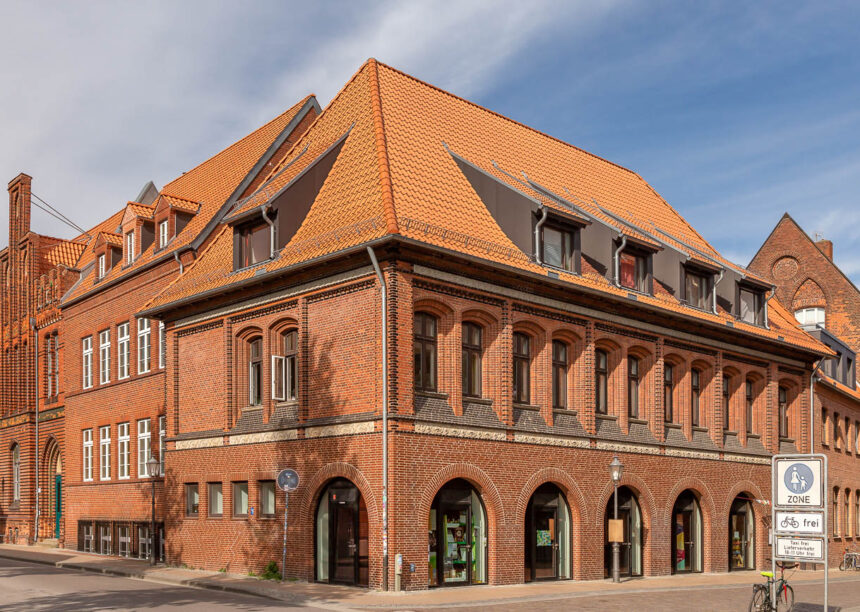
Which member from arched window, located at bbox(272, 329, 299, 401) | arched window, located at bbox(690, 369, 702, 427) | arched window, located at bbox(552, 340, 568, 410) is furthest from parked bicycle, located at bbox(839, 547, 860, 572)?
arched window, located at bbox(272, 329, 299, 401)

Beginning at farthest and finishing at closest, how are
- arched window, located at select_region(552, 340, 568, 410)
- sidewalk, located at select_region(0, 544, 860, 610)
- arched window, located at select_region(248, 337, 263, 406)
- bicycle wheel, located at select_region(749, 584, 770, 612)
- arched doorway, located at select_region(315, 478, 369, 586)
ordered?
arched window, located at select_region(552, 340, 568, 410), arched window, located at select_region(248, 337, 263, 406), arched doorway, located at select_region(315, 478, 369, 586), sidewalk, located at select_region(0, 544, 860, 610), bicycle wheel, located at select_region(749, 584, 770, 612)

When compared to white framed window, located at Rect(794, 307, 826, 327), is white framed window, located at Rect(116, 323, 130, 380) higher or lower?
lower

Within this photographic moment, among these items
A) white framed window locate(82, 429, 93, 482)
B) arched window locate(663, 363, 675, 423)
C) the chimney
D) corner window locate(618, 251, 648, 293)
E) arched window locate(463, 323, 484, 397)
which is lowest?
white framed window locate(82, 429, 93, 482)

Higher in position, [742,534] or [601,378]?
[601,378]

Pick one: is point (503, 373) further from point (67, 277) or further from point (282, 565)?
point (67, 277)

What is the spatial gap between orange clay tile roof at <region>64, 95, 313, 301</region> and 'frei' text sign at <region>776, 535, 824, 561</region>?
63.4ft

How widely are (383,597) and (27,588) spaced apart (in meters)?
7.32

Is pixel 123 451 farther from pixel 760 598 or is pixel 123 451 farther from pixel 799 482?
pixel 799 482

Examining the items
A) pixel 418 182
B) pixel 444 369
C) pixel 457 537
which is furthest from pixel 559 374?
pixel 418 182

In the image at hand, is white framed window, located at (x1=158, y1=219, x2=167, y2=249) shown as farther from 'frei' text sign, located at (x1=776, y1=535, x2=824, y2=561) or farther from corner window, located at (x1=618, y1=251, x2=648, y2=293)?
'frei' text sign, located at (x1=776, y1=535, x2=824, y2=561)

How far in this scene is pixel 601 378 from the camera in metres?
27.6

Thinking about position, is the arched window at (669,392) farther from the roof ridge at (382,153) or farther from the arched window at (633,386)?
the roof ridge at (382,153)

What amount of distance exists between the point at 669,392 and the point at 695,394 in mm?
1485

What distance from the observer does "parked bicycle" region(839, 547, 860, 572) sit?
3969 cm
